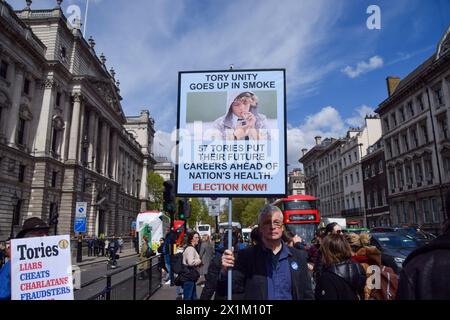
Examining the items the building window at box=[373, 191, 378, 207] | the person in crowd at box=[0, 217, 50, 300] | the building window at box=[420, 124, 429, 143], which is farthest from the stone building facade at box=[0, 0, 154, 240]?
the building window at box=[373, 191, 378, 207]

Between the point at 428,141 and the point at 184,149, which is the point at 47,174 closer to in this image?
the point at 184,149

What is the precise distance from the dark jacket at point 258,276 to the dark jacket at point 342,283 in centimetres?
15

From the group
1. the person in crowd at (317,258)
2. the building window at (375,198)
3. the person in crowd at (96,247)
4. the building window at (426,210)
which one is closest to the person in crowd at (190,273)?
the person in crowd at (317,258)

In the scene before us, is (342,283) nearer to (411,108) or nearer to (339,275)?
(339,275)

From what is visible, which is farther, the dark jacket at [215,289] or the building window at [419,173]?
the building window at [419,173]

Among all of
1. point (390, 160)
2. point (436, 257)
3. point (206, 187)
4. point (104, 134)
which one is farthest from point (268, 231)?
point (104, 134)

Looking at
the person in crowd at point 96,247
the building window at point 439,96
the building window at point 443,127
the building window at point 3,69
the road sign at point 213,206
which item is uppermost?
the building window at point 3,69

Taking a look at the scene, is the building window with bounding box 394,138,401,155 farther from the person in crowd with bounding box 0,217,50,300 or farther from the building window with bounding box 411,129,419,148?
the person in crowd with bounding box 0,217,50,300

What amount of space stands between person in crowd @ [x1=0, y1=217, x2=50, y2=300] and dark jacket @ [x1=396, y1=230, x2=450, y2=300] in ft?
11.8

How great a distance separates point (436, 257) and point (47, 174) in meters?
40.9

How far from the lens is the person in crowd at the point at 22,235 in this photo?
3479 millimetres

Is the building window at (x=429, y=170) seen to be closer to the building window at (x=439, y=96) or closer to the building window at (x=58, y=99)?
the building window at (x=439, y=96)

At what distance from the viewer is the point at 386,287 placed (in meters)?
3.73
